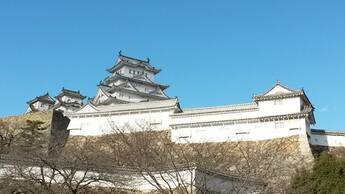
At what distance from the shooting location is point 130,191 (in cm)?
1448

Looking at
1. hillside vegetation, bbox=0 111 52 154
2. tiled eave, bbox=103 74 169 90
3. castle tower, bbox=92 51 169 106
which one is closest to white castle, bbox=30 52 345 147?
hillside vegetation, bbox=0 111 52 154

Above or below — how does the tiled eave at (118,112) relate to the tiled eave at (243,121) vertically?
above

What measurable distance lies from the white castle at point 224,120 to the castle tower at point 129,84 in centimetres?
779

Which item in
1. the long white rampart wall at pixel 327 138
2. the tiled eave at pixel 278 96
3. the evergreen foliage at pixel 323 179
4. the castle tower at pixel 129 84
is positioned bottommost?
the evergreen foliage at pixel 323 179

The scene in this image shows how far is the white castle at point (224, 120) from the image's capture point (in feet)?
80.9

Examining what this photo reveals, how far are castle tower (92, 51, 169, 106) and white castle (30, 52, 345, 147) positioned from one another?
7788 millimetres

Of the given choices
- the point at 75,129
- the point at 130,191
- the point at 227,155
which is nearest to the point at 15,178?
the point at 130,191

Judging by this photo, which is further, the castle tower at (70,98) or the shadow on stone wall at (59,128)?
the castle tower at (70,98)

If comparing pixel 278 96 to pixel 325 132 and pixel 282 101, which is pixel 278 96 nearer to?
pixel 282 101

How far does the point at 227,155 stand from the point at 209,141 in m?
2.98

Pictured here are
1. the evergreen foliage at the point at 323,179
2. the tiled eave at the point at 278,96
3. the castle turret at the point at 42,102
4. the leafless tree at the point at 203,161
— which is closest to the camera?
the leafless tree at the point at 203,161

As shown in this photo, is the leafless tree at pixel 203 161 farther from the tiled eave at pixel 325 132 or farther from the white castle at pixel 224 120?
the tiled eave at pixel 325 132

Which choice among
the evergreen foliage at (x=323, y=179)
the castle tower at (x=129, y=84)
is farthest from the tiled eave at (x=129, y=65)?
the evergreen foliage at (x=323, y=179)

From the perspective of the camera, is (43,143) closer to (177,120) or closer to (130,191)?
(177,120)
